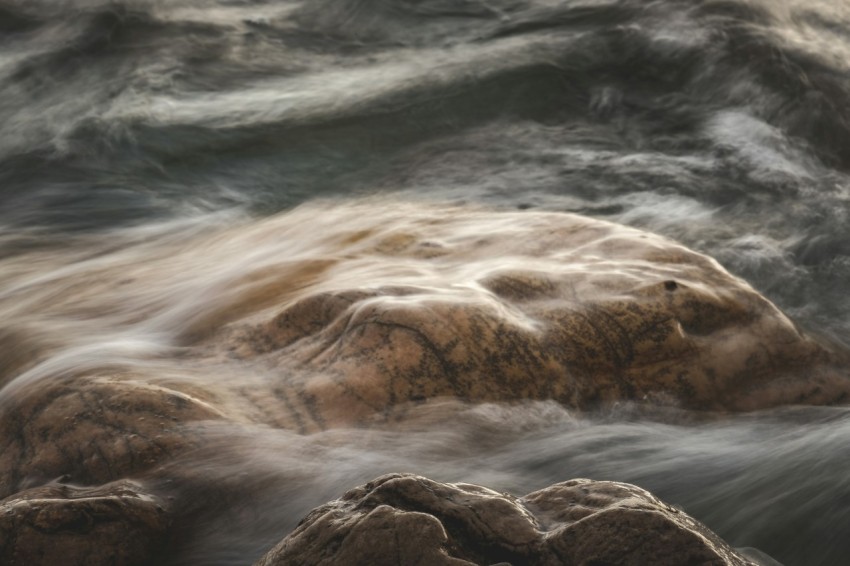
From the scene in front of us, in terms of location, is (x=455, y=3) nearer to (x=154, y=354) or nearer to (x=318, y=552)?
(x=154, y=354)

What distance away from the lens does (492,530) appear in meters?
3.19

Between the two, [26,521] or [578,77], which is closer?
[26,521]

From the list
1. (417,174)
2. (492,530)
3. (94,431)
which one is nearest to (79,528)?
(94,431)

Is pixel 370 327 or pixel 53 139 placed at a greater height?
pixel 370 327

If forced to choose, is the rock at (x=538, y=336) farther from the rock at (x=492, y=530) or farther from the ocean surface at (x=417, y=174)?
the rock at (x=492, y=530)

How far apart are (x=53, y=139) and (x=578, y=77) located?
13.7ft

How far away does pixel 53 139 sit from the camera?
10195mm

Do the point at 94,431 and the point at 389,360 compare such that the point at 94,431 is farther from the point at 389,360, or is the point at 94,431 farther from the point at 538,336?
the point at 538,336

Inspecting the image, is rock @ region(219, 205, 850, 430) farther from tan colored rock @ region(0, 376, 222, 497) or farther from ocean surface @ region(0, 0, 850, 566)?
tan colored rock @ region(0, 376, 222, 497)

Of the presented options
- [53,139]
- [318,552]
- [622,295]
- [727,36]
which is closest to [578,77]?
[727,36]

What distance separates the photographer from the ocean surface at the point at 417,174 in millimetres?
4457

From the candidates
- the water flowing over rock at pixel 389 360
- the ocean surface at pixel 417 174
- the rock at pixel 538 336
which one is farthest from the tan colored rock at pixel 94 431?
the rock at pixel 538 336

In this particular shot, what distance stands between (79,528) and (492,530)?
1.45 metres

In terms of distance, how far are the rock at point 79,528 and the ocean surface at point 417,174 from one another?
15 cm
